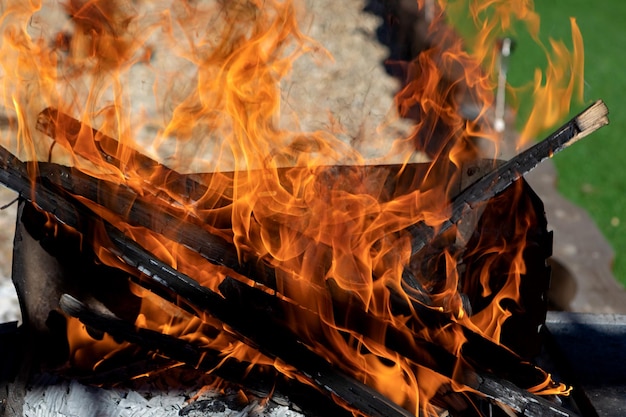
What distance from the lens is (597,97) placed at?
8.95m

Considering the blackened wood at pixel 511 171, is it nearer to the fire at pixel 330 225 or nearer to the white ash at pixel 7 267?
the fire at pixel 330 225

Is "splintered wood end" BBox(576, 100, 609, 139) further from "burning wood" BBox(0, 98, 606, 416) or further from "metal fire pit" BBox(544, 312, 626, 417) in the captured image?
"metal fire pit" BBox(544, 312, 626, 417)

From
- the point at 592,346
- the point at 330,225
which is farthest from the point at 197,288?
the point at 592,346

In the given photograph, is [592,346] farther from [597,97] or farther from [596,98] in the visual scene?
[597,97]

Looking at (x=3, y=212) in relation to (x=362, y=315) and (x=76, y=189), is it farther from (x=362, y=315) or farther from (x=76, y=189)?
(x=362, y=315)

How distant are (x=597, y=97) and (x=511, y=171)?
23.6 ft

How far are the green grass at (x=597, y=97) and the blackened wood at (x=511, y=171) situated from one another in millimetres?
3038

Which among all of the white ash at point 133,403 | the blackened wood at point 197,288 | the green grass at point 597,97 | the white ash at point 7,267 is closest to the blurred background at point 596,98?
the green grass at point 597,97

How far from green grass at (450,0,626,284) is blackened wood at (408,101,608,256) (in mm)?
3038

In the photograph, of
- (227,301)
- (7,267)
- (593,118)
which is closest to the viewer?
(227,301)

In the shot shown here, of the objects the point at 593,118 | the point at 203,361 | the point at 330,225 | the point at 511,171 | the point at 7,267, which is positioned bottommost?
the point at 7,267

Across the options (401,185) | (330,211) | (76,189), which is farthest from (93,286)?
(401,185)

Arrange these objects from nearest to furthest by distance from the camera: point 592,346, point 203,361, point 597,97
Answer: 1. point 203,361
2. point 592,346
3. point 597,97

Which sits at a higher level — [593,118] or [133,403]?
[593,118]
